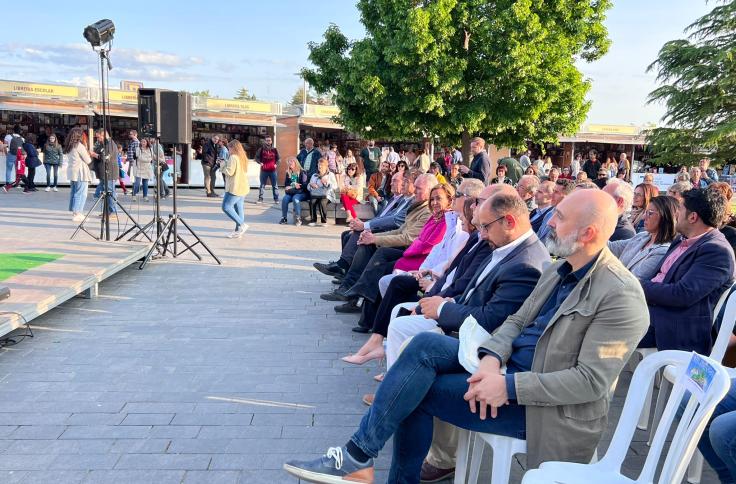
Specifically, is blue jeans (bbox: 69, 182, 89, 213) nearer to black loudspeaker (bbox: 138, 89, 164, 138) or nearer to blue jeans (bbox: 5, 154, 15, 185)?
black loudspeaker (bbox: 138, 89, 164, 138)

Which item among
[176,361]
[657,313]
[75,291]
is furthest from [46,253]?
[657,313]

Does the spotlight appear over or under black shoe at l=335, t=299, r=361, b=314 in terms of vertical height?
over

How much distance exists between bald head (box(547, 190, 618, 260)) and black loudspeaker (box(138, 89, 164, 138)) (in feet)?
25.2

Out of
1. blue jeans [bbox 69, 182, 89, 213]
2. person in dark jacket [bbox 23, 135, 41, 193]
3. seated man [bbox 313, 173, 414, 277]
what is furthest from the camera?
person in dark jacket [bbox 23, 135, 41, 193]

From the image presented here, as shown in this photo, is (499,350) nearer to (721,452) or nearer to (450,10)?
(721,452)

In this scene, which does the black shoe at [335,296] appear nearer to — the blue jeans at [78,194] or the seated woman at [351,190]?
the seated woman at [351,190]

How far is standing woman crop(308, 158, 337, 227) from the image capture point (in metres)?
12.4

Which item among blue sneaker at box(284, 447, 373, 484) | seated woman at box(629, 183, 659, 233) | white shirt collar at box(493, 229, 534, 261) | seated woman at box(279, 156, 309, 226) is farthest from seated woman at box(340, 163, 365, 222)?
blue sneaker at box(284, 447, 373, 484)

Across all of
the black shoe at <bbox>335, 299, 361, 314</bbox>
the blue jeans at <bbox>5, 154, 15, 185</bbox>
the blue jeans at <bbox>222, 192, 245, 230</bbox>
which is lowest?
the black shoe at <bbox>335, 299, 361, 314</bbox>

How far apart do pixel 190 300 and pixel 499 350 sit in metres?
4.61

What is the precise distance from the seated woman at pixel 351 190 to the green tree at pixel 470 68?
3.39 m

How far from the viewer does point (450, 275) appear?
4.13 metres

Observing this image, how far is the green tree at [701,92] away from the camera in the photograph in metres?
16.3

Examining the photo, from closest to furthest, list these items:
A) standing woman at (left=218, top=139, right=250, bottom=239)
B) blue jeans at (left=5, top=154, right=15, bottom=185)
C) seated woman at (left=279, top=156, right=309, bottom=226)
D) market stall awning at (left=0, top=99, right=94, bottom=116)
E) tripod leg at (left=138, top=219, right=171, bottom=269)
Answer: tripod leg at (left=138, top=219, right=171, bottom=269)
standing woman at (left=218, top=139, right=250, bottom=239)
seated woman at (left=279, top=156, right=309, bottom=226)
blue jeans at (left=5, top=154, right=15, bottom=185)
market stall awning at (left=0, top=99, right=94, bottom=116)
